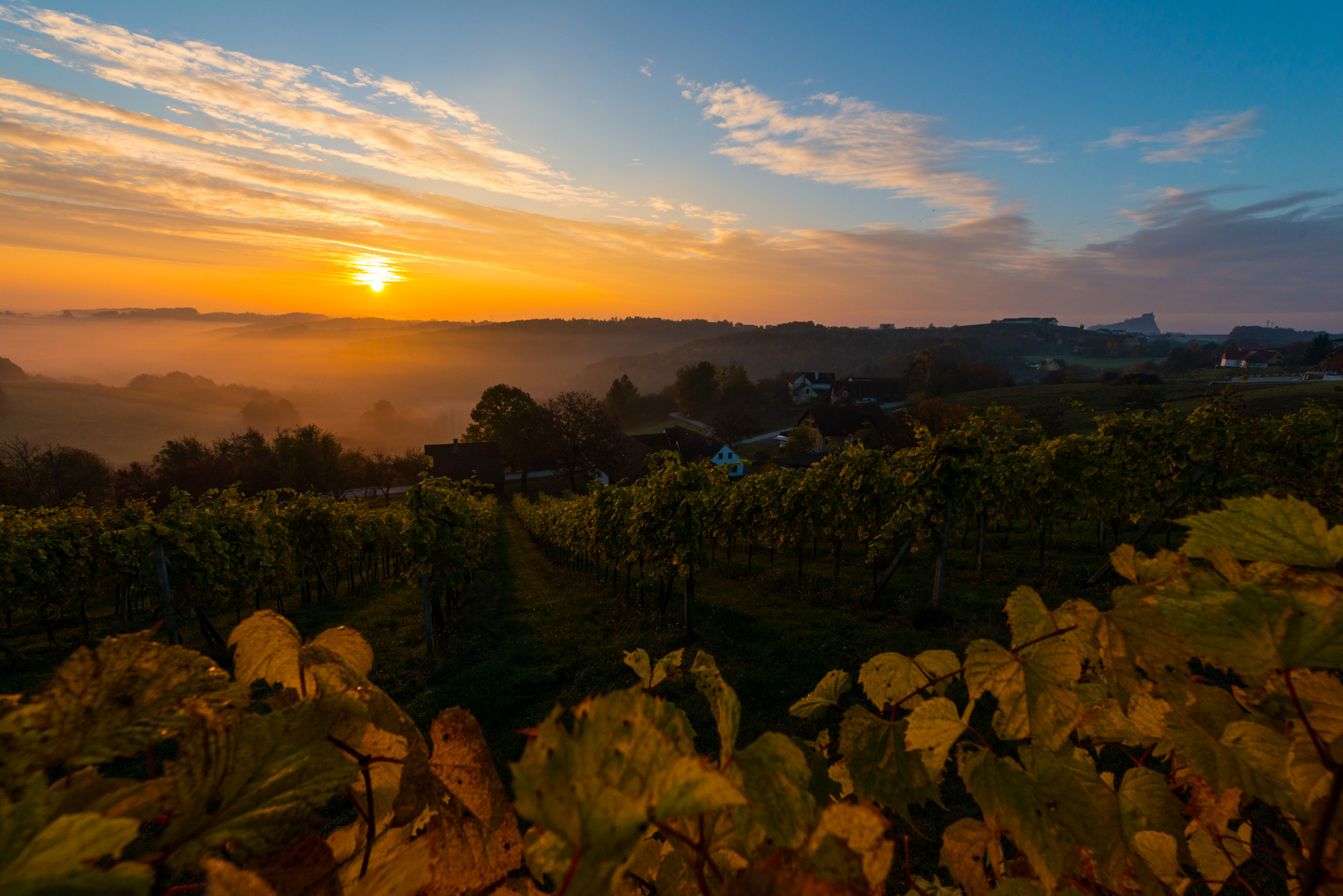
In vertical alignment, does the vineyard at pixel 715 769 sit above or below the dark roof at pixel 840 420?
above

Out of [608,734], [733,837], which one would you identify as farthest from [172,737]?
[733,837]

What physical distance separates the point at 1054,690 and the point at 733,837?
63cm

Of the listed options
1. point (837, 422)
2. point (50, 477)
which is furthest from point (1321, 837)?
point (50, 477)

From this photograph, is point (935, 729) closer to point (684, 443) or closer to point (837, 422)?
point (684, 443)

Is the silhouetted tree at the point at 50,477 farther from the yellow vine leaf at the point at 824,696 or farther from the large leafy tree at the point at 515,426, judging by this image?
the yellow vine leaf at the point at 824,696

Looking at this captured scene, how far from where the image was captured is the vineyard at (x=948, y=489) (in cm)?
1071

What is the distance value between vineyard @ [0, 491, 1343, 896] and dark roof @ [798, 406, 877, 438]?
60393mm

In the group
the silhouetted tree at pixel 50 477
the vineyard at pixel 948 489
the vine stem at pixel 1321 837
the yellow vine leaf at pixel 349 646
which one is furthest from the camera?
the silhouetted tree at pixel 50 477

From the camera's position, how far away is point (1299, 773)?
72 centimetres

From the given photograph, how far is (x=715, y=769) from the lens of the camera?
62 centimetres

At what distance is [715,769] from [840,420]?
210 ft

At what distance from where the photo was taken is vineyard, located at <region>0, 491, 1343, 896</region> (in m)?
0.44

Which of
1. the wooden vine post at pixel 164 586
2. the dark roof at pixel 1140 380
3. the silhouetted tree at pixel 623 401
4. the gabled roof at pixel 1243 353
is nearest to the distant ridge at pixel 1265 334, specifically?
the gabled roof at pixel 1243 353

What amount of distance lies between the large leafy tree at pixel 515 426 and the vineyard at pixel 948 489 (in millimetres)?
43557
